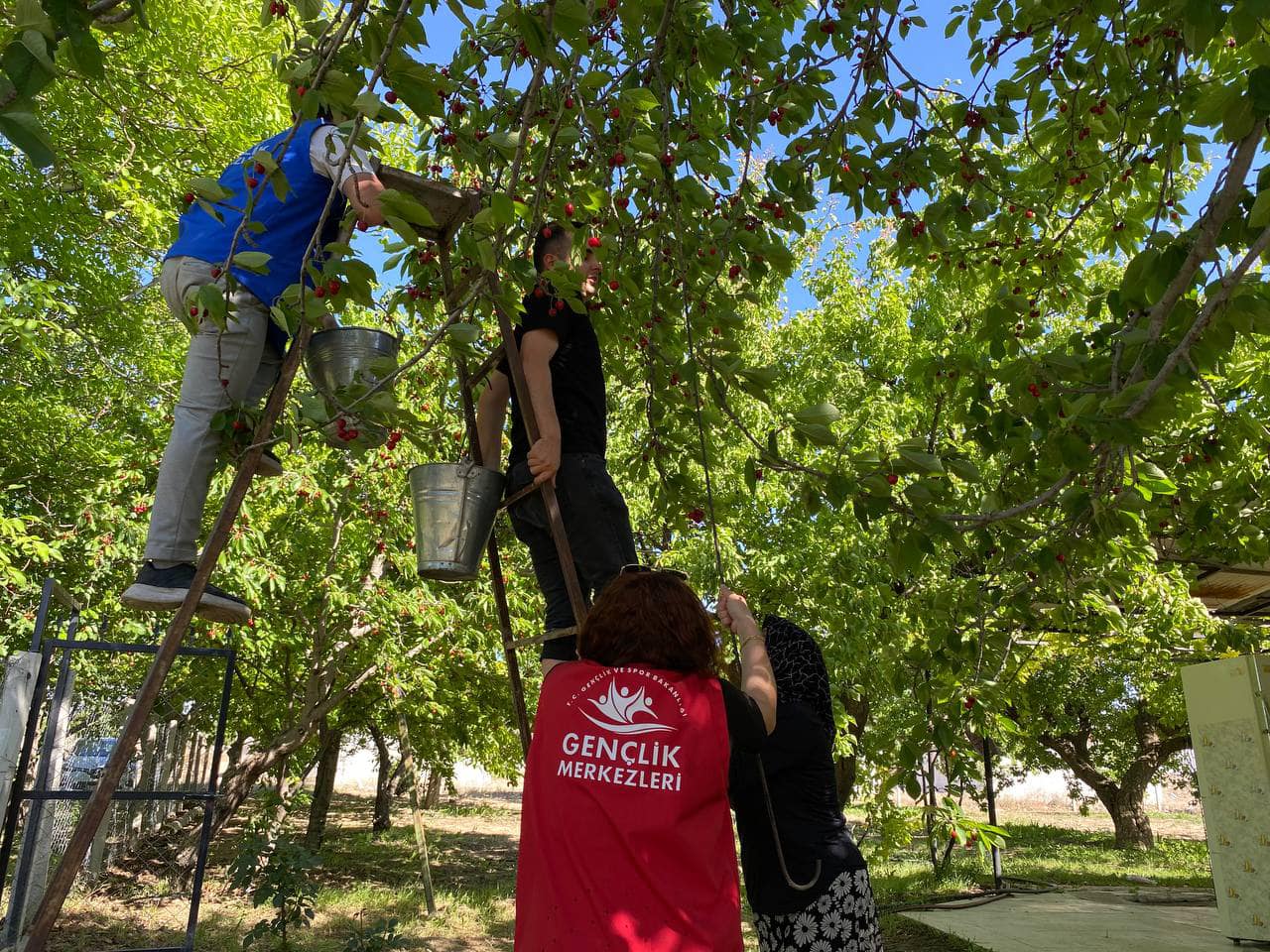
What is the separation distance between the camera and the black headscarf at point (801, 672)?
2363 millimetres

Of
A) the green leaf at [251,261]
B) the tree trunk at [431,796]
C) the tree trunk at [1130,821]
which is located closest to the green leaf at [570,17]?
the green leaf at [251,261]

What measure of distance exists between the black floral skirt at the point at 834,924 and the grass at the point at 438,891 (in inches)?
190

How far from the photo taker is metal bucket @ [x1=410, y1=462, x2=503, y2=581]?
2.34 metres

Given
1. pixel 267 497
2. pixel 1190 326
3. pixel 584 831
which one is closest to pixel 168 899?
pixel 267 497

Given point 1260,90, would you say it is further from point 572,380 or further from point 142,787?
point 142,787

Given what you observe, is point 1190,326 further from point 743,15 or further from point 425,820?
point 425,820

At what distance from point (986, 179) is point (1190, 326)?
1284 mm

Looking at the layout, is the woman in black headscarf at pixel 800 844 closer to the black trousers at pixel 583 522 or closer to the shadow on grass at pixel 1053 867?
the black trousers at pixel 583 522

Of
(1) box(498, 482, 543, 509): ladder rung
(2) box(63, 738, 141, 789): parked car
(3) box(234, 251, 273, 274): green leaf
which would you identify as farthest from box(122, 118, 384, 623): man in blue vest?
(2) box(63, 738, 141, 789): parked car

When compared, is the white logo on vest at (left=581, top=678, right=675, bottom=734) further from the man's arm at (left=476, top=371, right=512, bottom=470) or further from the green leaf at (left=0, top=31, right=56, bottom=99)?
the green leaf at (left=0, top=31, right=56, bottom=99)

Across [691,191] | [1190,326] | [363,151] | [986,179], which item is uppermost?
[986,179]

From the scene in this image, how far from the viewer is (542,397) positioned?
2.39 m

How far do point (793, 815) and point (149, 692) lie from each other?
58.6 inches

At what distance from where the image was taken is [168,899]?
9.77 meters
